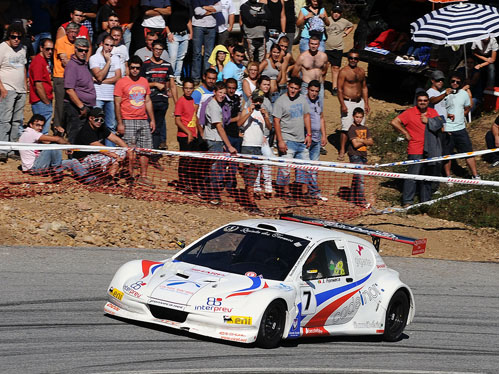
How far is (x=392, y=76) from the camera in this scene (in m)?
23.8

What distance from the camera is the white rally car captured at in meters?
9.04

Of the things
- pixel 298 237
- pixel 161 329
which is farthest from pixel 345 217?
pixel 161 329

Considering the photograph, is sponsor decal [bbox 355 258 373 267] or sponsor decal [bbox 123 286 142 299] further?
sponsor decal [bbox 355 258 373 267]

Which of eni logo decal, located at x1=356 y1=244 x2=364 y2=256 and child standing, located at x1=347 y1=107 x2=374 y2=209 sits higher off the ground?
child standing, located at x1=347 y1=107 x2=374 y2=209

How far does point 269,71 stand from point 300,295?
9.32 meters

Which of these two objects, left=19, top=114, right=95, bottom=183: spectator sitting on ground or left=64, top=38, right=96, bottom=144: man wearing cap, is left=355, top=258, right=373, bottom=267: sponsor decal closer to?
left=19, top=114, right=95, bottom=183: spectator sitting on ground

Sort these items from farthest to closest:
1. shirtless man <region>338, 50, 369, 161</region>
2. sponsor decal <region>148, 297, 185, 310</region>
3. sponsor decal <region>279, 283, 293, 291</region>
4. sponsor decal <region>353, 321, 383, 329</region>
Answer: shirtless man <region>338, 50, 369, 161</region> < sponsor decal <region>353, 321, 383, 329</region> < sponsor decal <region>279, 283, 293, 291</region> < sponsor decal <region>148, 297, 185, 310</region>

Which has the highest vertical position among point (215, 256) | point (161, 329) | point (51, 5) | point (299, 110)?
point (51, 5)

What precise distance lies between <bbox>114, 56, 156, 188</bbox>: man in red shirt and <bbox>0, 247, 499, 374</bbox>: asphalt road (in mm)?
2680

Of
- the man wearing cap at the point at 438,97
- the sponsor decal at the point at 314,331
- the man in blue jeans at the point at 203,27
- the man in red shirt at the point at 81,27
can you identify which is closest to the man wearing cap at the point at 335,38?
the man in blue jeans at the point at 203,27

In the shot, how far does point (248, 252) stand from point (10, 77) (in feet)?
24.4

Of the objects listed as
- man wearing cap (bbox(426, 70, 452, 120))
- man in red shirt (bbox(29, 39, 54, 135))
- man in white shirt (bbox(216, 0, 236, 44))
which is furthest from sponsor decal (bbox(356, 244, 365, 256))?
man in white shirt (bbox(216, 0, 236, 44))

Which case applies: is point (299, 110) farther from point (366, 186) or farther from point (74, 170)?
point (74, 170)

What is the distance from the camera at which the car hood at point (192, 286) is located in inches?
357
